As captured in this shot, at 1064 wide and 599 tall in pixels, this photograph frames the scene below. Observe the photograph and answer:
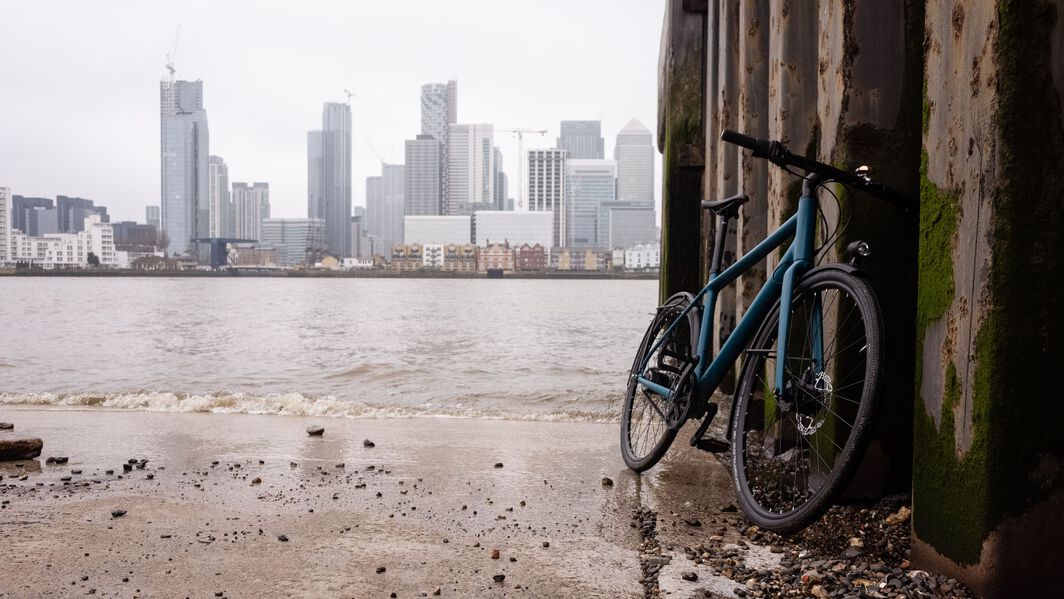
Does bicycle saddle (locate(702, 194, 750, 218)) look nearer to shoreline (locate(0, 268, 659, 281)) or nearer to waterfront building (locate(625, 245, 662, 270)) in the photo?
shoreline (locate(0, 268, 659, 281))

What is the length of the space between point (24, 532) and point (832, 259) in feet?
11.9

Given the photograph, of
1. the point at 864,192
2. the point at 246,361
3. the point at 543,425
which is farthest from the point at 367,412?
the point at 246,361

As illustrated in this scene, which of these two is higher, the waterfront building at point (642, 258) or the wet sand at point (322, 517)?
→ the waterfront building at point (642, 258)

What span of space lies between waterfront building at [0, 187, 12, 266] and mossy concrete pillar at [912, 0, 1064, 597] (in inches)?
7964

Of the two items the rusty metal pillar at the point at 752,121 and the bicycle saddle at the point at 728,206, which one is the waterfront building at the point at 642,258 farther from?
the bicycle saddle at the point at 728,206

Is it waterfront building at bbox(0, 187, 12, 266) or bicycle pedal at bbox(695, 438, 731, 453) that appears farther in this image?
waterfront building at bbox(0, 187, 12, 266)

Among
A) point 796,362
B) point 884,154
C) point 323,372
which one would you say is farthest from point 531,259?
point 884,154

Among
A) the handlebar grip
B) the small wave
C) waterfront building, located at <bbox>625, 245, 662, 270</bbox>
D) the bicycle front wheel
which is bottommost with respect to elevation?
the small wave

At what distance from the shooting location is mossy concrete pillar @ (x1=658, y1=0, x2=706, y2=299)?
736 cm

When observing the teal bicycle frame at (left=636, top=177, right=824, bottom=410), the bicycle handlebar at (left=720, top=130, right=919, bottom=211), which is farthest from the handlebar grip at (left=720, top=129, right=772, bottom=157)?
the teal bicycle frame at (left=636, top=177, right=824, bottom=410)

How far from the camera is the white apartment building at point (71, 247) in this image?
18388 cm

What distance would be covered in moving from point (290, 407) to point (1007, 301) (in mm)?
6693

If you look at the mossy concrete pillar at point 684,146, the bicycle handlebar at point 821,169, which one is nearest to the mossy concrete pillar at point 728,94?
the mossy concrete pillar at point 684,146

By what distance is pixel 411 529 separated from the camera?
3281 millimetres
